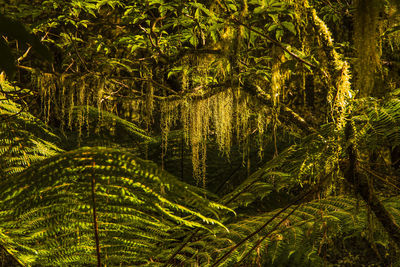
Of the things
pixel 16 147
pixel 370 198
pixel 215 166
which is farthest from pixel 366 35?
pixel 215 166

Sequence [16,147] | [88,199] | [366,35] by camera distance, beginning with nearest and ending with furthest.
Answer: [366,35]
[88,199]
[16,147]

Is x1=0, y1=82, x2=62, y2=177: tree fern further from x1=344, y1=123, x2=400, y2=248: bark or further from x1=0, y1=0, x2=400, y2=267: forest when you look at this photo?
x1=344, y1=123, x2=400, y2=248: bark

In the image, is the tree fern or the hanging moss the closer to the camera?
the hanging moss

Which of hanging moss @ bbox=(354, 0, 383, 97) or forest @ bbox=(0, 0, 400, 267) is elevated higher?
hanging moss @ bbox=(354, 0, 383, 97)

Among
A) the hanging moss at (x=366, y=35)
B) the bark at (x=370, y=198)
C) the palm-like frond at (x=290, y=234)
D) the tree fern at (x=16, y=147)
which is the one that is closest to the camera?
the hanging moss at (x=366, y=35)

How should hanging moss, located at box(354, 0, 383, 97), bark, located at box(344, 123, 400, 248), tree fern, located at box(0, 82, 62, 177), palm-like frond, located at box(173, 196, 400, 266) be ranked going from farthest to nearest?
tree fern, located at box(0, 82, 62, 177) < palm-like frond, located at box(173, 196, 400, 266) < bark, located at box(344, 123, 400, 248) < hanging moss, located at box(354, 0, 383, 97)

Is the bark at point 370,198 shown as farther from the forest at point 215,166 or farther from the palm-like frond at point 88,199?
the palm-like frond at point 88,199

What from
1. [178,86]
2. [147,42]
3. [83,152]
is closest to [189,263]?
[83,152]

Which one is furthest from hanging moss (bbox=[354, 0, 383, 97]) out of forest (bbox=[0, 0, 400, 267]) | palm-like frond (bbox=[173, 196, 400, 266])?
palm-like frond (bbox=[173, 196, 400, 266])

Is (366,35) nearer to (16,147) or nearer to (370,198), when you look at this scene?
(370,198)

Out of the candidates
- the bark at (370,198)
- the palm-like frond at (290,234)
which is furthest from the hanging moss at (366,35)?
the palm-like frond at (290,234)

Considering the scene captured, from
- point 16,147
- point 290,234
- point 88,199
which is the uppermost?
point 88,199

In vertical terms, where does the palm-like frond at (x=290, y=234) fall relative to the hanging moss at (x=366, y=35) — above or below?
below

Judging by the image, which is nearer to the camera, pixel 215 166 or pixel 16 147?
pixel 16 147
